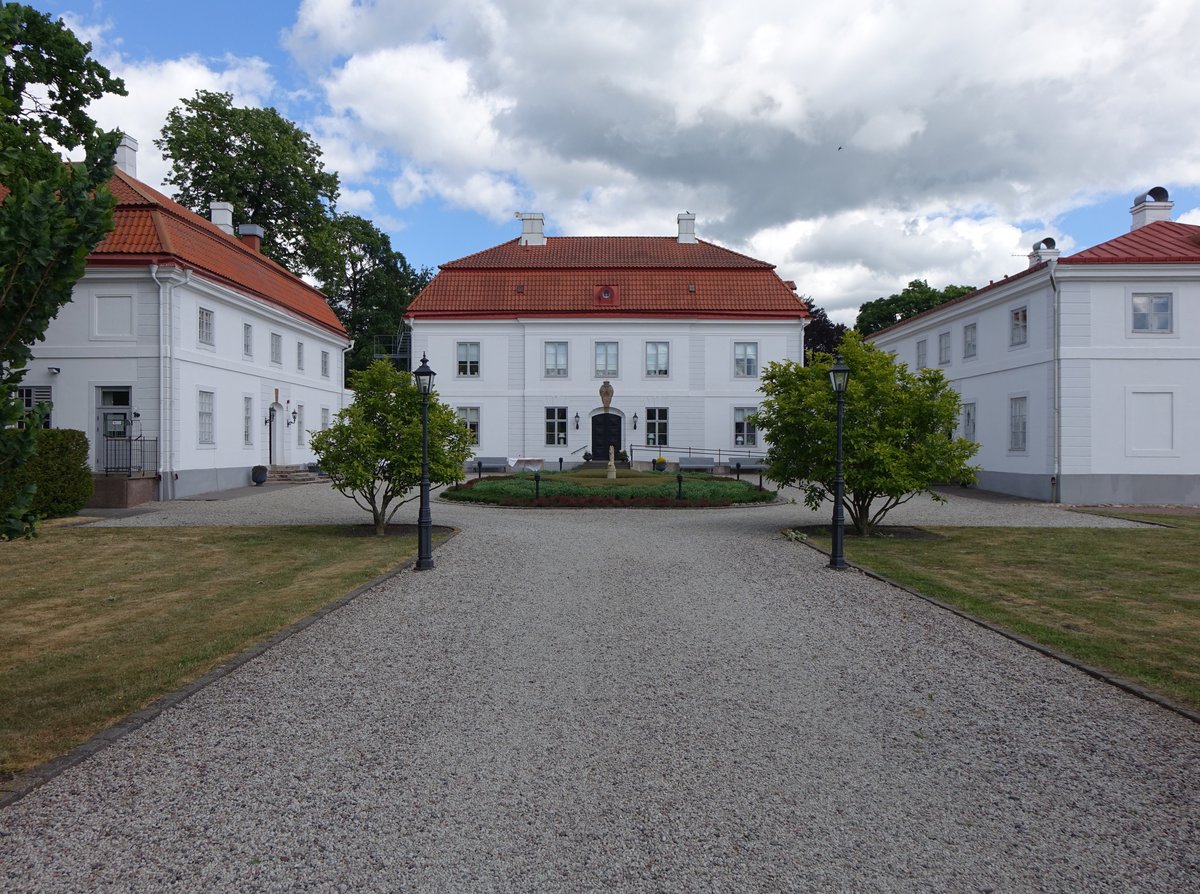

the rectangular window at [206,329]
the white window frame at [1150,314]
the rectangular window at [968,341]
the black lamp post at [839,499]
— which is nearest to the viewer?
the black lamp post at [839,499]

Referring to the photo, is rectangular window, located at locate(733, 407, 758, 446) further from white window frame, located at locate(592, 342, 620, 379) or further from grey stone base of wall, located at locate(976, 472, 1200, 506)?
grey stone base of wall, located at locate(976, 472, 1200, 506)

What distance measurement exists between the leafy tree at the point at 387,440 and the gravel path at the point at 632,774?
22.0 feet

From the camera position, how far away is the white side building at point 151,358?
21.9 metres

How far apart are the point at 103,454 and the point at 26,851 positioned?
21279mm

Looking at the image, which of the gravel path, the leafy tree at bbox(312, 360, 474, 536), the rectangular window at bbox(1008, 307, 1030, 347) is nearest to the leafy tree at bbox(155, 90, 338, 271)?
the leafy tree at bbox(312, 360, 474, 536)

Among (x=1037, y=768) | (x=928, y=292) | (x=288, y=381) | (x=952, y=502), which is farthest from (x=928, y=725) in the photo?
(x=928, y=292)

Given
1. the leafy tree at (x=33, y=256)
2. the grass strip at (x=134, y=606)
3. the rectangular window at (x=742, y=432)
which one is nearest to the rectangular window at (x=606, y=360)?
the rectangular window at (x=742, y=432)

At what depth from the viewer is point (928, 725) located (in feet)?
17.7

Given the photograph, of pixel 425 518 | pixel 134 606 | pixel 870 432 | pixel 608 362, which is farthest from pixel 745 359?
pixel 134 606

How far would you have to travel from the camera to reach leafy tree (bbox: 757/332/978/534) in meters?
14.3

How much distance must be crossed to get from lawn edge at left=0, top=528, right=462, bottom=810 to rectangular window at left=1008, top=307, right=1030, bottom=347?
73.2ft

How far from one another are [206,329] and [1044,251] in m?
26.8

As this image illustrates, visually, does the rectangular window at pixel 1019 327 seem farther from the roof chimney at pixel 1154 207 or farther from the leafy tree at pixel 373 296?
the leafy tree at pixel 373 296

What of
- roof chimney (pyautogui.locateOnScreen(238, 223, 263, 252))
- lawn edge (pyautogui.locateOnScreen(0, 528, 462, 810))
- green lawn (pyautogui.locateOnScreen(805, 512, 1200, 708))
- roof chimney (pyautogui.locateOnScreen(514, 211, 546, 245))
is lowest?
lawn edge (pyautogui.locateOnScreen(0, 528, 462, 810))
